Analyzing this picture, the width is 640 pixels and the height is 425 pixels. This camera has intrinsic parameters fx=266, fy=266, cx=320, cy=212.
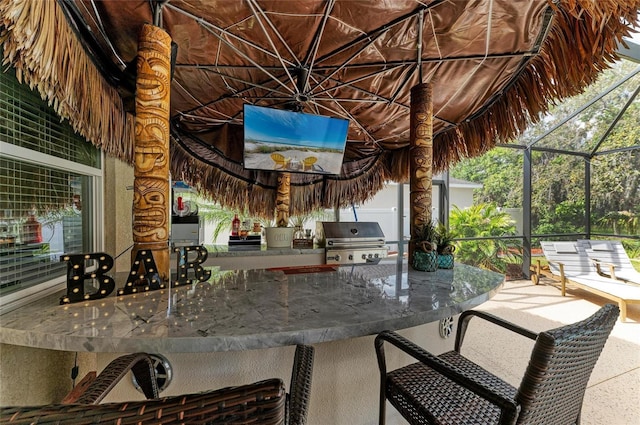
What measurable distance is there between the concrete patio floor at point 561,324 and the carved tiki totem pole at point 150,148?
5.05ft

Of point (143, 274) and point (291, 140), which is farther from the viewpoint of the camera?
point (291, 140)

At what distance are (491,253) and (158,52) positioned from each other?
262 inches

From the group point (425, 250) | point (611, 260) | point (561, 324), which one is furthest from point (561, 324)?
point (425, 250)

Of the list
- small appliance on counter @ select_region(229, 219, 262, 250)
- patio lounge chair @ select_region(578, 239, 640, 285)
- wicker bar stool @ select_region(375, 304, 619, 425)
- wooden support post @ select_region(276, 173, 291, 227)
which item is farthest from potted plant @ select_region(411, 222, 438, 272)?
patio lounge chair @ select_region(578, 239, 640, 285)

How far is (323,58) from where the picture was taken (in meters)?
2.16

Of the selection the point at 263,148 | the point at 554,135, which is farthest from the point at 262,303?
the point at 554,135

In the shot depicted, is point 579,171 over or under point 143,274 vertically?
over

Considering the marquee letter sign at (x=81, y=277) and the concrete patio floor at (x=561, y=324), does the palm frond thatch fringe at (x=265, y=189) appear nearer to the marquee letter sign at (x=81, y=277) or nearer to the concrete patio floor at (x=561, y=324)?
the marquee letter sign at (x=81, y=277)

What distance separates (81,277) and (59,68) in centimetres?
91

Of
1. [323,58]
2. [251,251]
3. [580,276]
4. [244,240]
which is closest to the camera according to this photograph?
[323,58]

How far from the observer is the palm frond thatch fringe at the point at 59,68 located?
0.93 m

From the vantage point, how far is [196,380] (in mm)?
1114

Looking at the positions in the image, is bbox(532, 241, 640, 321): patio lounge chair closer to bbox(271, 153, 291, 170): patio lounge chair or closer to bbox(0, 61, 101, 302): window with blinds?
bbox(271, 153, 291, 170): patio lounge chair

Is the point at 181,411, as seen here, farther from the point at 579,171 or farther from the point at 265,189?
the point at 579,171
